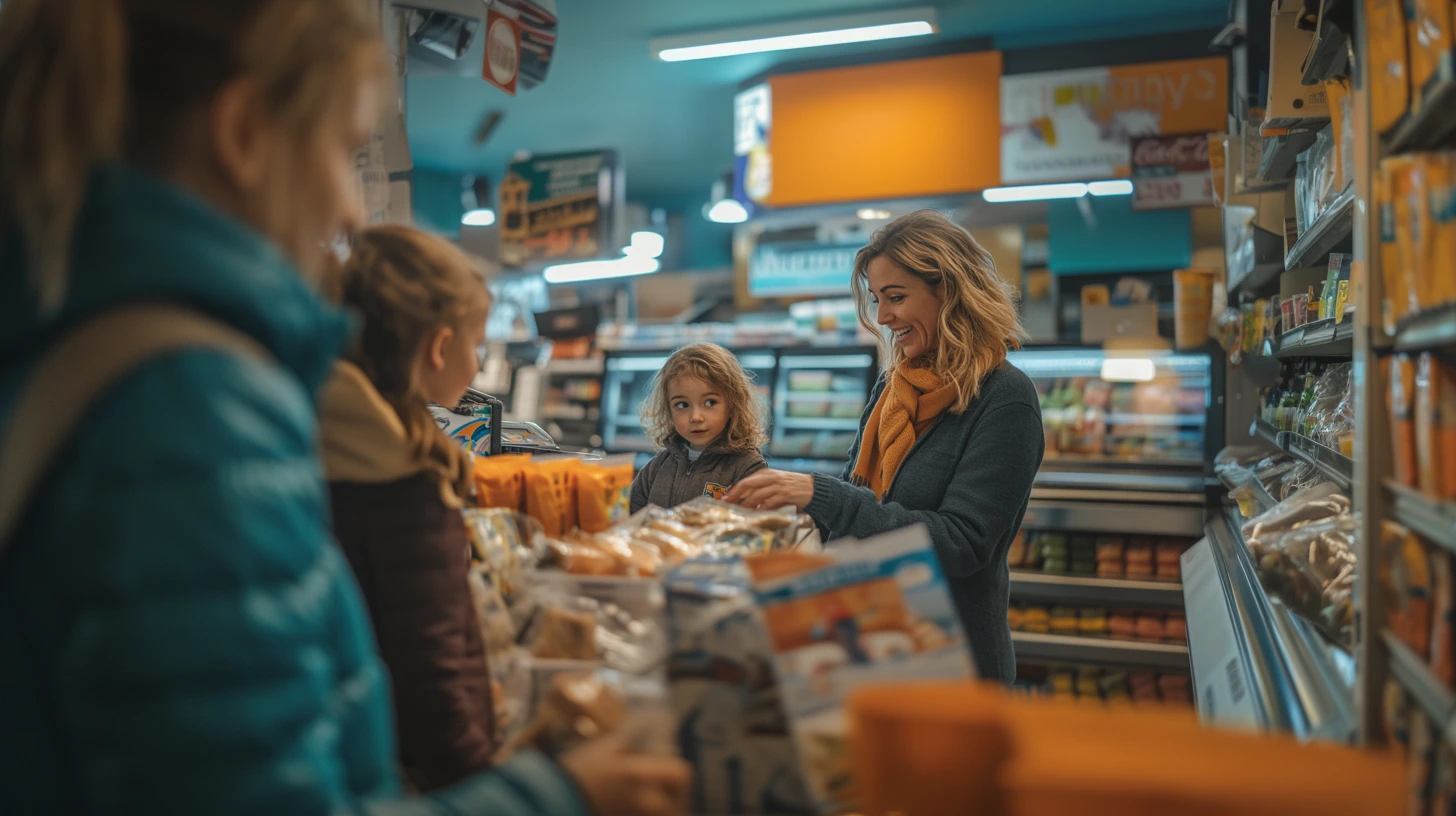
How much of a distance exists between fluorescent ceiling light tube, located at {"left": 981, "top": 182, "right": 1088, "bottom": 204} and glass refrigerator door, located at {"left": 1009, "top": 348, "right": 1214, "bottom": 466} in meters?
1.67

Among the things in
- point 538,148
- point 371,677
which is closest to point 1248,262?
point 371,677

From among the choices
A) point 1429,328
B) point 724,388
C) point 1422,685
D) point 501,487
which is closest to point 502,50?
point 724,388

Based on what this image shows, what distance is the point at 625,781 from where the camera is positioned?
0.88 metres

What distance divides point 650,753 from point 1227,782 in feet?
1.71

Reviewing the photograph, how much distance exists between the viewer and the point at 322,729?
76 centimetres

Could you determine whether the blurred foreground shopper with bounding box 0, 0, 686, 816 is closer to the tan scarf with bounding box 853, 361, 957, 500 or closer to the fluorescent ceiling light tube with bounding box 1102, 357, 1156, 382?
the tan scarf with bounding box 853, 361, 957, 500

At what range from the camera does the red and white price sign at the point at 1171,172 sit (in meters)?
5.66

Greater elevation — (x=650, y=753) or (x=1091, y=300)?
(x=1091, y=300)

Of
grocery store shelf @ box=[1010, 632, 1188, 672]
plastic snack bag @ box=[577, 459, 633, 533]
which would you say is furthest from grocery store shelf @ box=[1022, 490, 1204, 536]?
plastic snack bag @ box=[577, 459, 633, 533]

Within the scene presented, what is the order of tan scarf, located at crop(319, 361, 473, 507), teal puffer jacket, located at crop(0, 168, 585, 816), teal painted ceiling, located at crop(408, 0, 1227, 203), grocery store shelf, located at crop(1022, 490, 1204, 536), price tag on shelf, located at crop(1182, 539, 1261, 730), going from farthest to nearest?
1. teal painted ceiling, located at crop(408, 0, 1227, 203)
2. grocery store shelf, located at crop(1022, 490, 1204, 536)
3. price tag on shelf, located at crop(1182, 539, 1261, 730)
4. tan scarf, located at crop(319, 361, 473, 507)
5. teal puffer jacket, located at crop(0, 168, 585, 816)

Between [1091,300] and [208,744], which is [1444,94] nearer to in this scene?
[208,744]

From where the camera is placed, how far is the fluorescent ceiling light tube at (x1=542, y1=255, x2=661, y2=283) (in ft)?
37.0

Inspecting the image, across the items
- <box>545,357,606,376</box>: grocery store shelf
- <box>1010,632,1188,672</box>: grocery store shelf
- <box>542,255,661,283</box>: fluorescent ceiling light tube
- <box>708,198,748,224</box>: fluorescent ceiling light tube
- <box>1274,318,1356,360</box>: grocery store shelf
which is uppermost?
<box>708,198,748,224</box>: fluorescent ceiling light tube

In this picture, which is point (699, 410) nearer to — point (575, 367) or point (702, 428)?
point (702, 428)
